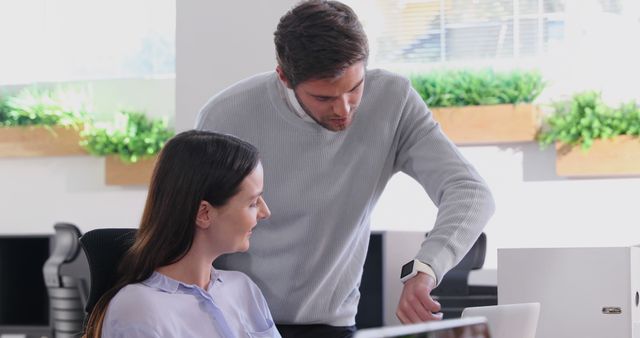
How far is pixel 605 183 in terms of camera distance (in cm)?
423

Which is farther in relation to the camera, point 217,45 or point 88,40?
point 88,40

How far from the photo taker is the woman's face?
1.67 m

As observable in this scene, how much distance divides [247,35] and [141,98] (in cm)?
180

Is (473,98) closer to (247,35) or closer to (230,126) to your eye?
(247,35)

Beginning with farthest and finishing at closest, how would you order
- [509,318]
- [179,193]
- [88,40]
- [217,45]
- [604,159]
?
[88,40] → [604,159] → [217,45] → [179,193] → [509,318]

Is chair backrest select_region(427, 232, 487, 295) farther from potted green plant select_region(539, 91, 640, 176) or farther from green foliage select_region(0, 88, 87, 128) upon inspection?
green foliage select_region(0, 88, 87, 128)

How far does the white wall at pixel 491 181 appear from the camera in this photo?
3670 mm

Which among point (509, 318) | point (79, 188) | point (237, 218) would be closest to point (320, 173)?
point (237, 218)

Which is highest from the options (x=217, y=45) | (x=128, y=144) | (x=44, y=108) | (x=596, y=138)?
(x=217, y=45)

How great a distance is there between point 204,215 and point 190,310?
6.0 inches

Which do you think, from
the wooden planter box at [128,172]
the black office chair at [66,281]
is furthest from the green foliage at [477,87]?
the black office chair at [66,281]

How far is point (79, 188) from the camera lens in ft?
17.5

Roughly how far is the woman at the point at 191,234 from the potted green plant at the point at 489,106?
9.09 ft

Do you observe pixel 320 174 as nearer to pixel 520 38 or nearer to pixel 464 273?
pixel 464 273
